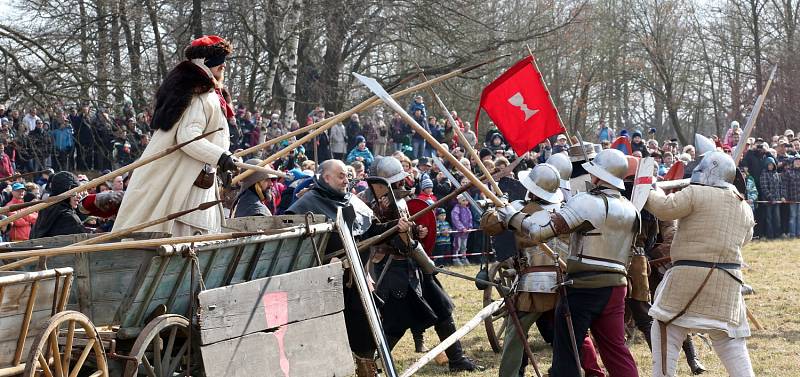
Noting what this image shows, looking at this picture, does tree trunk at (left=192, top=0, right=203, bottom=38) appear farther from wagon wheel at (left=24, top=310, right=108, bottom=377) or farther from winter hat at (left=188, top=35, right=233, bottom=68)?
wagon wheel at (left=24, top=310, right=108, bottom=377)

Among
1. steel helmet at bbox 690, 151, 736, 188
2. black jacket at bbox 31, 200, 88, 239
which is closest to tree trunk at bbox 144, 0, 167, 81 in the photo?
black jacket at bbox 31, 200, 88, 239

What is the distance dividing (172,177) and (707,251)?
308cm

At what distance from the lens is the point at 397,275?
805 cm

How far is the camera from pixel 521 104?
7508 millimetres

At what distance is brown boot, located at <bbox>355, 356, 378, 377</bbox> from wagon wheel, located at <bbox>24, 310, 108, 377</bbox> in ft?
7.94

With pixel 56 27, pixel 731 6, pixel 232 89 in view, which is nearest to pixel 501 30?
pixel 232 89

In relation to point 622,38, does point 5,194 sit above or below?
below

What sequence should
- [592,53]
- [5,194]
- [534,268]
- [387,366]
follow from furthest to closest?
1. [592,53]
2. [5,194]
3. [534,268]
4. [387,366]

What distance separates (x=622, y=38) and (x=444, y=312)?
31.2 m

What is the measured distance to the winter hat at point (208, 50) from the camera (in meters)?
6.24

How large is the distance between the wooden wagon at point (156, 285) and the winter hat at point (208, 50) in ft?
3.34

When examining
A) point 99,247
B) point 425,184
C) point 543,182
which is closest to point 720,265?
point 543,182

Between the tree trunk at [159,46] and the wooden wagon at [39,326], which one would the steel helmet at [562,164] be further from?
the tree trunk at [159,46]

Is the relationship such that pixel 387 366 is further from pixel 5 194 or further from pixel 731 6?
pixel 731 6
